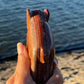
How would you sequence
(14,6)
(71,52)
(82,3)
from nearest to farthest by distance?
(71,52)
(14,6)
(82,3)

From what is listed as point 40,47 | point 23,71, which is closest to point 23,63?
point 23,71

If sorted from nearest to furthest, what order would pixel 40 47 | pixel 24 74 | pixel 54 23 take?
pixel 40 47 < pixel 24 74 < pixel 54 23

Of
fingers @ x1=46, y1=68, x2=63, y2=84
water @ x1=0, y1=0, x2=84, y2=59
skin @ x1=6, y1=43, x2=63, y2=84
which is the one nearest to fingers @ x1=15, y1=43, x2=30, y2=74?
skin @ x1=6, y1=43, x2=63, y2=84

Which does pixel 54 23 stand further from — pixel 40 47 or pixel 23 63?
pixel 40 47

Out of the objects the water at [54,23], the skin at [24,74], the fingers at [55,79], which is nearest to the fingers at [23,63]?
the skin at [24,74]

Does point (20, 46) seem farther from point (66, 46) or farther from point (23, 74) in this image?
point (66, 46)

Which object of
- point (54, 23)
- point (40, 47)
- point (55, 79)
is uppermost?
point (40, 47)

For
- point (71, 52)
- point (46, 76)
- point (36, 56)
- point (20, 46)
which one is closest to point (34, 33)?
point (36, 56)
